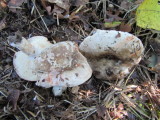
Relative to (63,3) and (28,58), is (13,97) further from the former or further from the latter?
(63,3)

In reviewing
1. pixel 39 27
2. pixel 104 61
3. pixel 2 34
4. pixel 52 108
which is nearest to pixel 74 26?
pixel 39 27

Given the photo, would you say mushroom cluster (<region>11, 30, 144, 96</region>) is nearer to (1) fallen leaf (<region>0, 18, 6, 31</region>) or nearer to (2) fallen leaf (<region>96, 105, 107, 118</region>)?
(2) fallen leaf (<region>96, 105, 107, 118</region>)

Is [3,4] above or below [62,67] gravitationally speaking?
above

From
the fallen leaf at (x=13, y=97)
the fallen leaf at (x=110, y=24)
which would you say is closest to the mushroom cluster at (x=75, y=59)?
the fallen leaf at (x=13, y=97)

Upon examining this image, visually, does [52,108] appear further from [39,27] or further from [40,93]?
[39,27]

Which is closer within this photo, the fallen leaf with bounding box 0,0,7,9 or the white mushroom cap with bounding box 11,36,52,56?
the white mushroom cap with bounding box 11,36,52,56

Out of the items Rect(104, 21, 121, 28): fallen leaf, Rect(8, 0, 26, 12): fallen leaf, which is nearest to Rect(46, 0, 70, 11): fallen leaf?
Rect(8, 0, 26, 12): fallen leaf

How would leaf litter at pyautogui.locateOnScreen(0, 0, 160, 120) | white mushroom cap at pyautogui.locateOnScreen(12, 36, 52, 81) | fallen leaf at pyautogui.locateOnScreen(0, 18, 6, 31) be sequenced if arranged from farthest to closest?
fallen leaf at pyautogui.locateOnScreen(0, 18, 6, 31) < leaf litter at pyautogui.locateOnScreen(0, 0, 160, 120) < white mushroom cap at pyautogui.locateOnScreen(12, 36, 52, 81)

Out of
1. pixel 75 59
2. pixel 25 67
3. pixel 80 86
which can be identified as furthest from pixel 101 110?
Result: pixel 25 67
